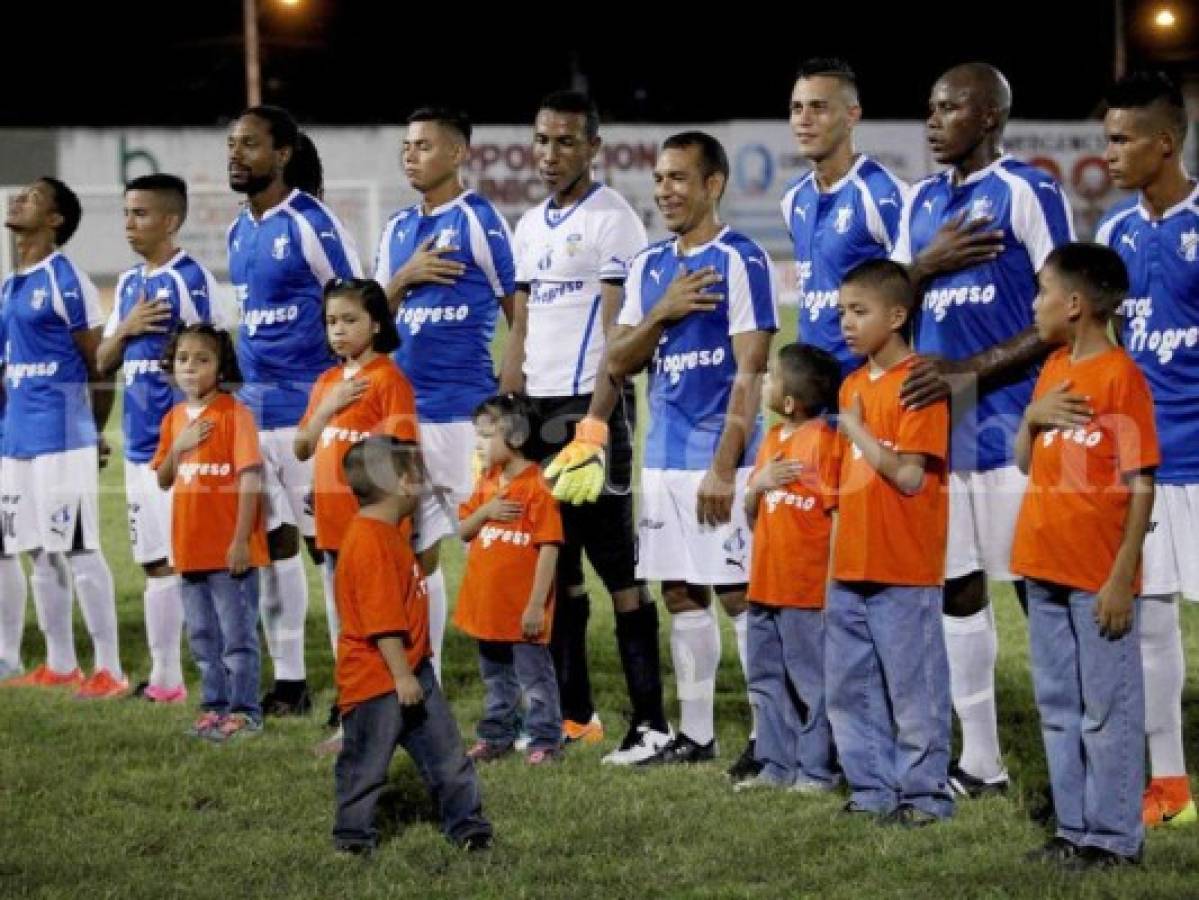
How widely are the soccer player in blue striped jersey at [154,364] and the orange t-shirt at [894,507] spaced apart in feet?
12.1

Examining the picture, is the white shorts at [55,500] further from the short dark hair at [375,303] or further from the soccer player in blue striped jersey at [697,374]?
the soccer player in blue striped jersey at [697,374]

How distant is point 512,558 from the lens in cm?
787

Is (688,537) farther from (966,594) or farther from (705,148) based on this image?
(705,148)

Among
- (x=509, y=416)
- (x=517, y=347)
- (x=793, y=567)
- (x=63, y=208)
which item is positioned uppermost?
(x=63, y=208)

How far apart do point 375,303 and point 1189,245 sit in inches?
117

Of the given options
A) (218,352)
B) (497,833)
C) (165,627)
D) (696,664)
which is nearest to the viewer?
(497,833)

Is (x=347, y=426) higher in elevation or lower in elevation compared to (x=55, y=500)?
higher

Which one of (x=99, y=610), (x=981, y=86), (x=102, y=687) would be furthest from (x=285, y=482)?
(x=981, y=86)

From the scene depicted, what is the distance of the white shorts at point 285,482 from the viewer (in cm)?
889

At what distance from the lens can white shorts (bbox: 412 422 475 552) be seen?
849cm

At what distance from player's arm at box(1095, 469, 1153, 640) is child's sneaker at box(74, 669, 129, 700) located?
5.03m

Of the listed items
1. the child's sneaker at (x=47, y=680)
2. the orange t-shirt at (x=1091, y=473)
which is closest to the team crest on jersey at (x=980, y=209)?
the orange t-shirt at (x=1091, y=473)

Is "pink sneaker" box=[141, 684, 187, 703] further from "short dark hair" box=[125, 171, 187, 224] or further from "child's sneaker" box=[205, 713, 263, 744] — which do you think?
"short dark hair" box=[125, 171, 187, 224]

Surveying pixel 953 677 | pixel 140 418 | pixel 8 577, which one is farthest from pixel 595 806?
pixel 8 577
